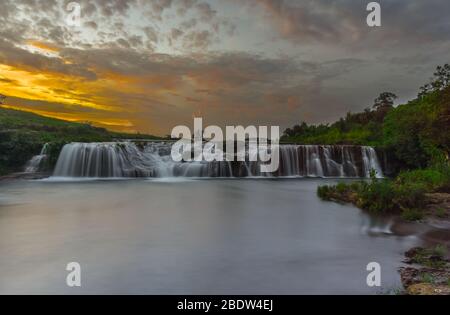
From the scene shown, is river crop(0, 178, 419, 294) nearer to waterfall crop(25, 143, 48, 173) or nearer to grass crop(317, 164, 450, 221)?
grass crop(317, 164, 450, 221)

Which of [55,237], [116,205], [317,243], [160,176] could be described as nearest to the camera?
[317,243]

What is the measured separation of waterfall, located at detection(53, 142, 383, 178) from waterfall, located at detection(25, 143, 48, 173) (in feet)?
3.89

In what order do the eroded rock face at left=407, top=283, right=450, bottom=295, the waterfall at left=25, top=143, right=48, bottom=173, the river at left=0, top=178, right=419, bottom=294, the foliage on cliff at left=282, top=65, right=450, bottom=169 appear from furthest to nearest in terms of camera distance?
the waterfall at left=25, top=143, right=48, bottom=173 < the foliage on cliff at left=282, top=65, right=450, bottom=169 < the river at left=0, top=178, right=419, bottom=294 < the eroded rock face at left=407, top=283, right=450, bottom=295

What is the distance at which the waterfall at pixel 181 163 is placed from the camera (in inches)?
980

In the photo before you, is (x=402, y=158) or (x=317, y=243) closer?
(x=317, y=243)

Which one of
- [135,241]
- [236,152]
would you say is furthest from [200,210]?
[236,152]

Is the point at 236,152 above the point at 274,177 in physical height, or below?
above

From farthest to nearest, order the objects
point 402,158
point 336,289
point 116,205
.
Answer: point 402,158 < point 116,205 < point 336,289

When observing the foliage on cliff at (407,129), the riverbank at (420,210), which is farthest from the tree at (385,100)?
the riverbank at (420,210)

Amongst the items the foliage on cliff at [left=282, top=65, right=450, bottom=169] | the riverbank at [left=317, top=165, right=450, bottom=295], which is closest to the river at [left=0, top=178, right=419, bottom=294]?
the riverbank at [left=317, top=165, right=450, bottom=295]

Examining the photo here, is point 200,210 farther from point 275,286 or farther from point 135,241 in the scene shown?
point 275,286

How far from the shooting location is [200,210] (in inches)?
492

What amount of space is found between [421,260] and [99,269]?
17.6ft

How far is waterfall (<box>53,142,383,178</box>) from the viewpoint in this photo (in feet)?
81.7
